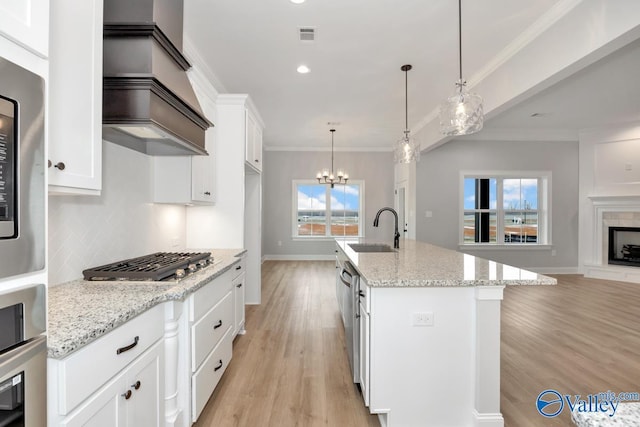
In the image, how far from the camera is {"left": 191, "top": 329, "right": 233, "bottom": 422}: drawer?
5.61 feet

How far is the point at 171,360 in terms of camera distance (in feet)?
5.02

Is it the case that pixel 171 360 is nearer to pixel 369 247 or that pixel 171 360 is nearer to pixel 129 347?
pixel 129 347

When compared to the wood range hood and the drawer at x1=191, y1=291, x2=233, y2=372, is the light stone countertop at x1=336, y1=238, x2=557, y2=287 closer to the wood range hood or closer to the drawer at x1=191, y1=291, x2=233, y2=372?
the drawer at x1=191, y1=291, x2=233, y2=372

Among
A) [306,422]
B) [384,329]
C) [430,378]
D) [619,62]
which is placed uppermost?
[619,62]

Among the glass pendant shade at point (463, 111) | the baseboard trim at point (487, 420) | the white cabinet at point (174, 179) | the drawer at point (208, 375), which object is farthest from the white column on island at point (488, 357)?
the white cabinet at point (174, 179)

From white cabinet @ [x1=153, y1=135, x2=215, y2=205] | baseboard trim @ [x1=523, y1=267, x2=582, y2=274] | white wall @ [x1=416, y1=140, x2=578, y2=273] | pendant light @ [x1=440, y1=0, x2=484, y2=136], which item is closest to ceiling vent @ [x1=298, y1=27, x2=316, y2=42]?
pendant light @ [x1=440, y1=0, x2=484, y2=136]

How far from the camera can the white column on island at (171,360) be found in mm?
1508

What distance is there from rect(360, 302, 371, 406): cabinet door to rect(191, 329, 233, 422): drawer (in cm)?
96

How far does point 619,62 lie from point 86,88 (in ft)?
15.7

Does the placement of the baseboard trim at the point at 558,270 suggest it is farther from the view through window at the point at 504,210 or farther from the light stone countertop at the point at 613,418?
the light stone countertop at the point at 613,418

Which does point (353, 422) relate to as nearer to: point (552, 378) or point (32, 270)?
point (552, 378)

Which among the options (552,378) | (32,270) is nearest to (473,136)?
(552,378)

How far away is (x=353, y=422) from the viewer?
6.10ft

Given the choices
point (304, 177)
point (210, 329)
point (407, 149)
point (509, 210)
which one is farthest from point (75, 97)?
point (509, 210)
